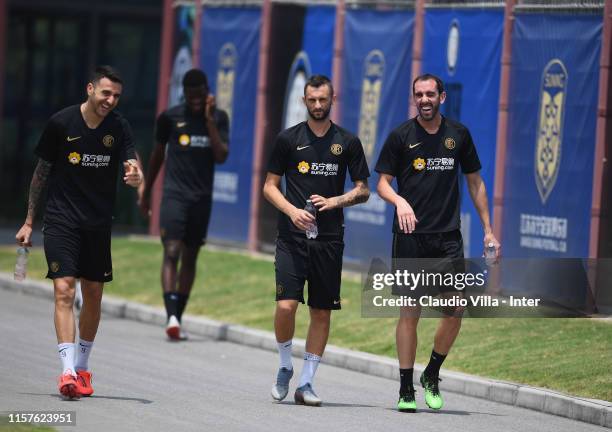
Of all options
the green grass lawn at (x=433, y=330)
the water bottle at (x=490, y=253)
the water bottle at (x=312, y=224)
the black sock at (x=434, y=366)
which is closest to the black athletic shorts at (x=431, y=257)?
the water bottle at (x=490, y=253)

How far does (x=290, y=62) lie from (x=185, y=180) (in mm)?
5835

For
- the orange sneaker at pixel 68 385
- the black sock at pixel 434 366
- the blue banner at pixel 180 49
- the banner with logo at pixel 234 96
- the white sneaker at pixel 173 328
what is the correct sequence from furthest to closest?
1. the blue banner at pixel 180 49
2. the banner with logo at pixel 234 96
3. the white sneaker at pixel 173 328
4. the black sock at pixel 434 366
5. the orange sneaker at pixel 68 385

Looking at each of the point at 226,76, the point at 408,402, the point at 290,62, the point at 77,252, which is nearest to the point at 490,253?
the point at 408,402

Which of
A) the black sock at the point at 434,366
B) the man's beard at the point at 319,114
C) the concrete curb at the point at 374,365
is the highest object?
the man's beard at the point at 319,114

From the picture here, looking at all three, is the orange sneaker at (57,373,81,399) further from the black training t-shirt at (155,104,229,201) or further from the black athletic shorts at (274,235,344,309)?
the black training t-shirt at (155,104,229,201)

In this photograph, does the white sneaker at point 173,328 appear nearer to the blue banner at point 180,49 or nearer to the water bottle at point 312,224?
the water bottle at point 312,224

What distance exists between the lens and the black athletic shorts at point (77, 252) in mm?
9945

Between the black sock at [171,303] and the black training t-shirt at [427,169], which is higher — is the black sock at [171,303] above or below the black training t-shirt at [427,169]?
below

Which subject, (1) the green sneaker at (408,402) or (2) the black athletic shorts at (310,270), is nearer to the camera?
(1) the green sneaker at (408,402)

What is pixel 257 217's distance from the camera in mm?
19938

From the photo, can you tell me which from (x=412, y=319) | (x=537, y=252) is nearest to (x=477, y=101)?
(x=537, y=252)

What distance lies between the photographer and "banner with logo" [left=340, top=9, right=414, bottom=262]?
17.2 metres

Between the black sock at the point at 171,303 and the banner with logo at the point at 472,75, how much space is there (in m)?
3.35

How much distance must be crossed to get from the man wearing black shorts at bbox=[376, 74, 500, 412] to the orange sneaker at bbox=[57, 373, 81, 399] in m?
2.11
